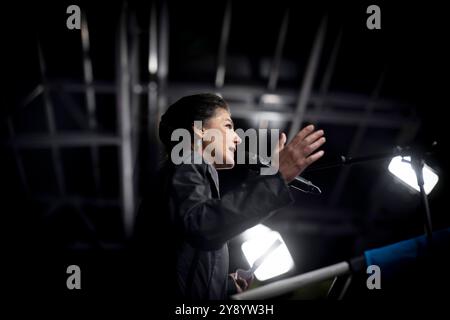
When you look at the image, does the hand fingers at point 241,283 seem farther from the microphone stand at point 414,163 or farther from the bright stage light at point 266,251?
the microphone stand at point 414,163

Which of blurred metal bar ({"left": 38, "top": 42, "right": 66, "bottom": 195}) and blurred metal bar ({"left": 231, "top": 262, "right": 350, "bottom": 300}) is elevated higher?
blurred metal bar ({"left": 38, "top": 42, "right": 66, "bottom": 195})

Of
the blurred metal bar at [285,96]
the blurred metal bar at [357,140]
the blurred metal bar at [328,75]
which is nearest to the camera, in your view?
the blurred metal bar at [328,75]

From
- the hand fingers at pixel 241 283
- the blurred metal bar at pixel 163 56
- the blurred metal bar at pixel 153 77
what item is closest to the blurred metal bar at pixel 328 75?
the blurred metal bar at pixel 163 56

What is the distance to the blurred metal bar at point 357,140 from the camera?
529cm

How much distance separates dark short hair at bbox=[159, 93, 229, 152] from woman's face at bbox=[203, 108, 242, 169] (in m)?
0.04

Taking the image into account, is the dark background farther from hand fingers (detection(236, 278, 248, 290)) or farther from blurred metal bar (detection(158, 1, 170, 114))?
hand fingers (detection(236, 278, 248, 290))

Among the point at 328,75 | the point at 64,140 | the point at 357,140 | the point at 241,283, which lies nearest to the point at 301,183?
the point at 241,283

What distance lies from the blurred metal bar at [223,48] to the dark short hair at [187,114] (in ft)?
10.5

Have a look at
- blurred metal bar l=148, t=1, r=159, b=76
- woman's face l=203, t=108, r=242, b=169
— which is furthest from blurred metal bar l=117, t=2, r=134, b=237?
woman's face l=203, t=108, r=242, b=169

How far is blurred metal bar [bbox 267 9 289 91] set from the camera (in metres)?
4.65

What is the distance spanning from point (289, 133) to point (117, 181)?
304 cm

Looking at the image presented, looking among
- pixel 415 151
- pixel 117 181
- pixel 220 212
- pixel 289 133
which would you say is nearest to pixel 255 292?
pixel 220 212

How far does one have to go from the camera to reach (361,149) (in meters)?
6.05
